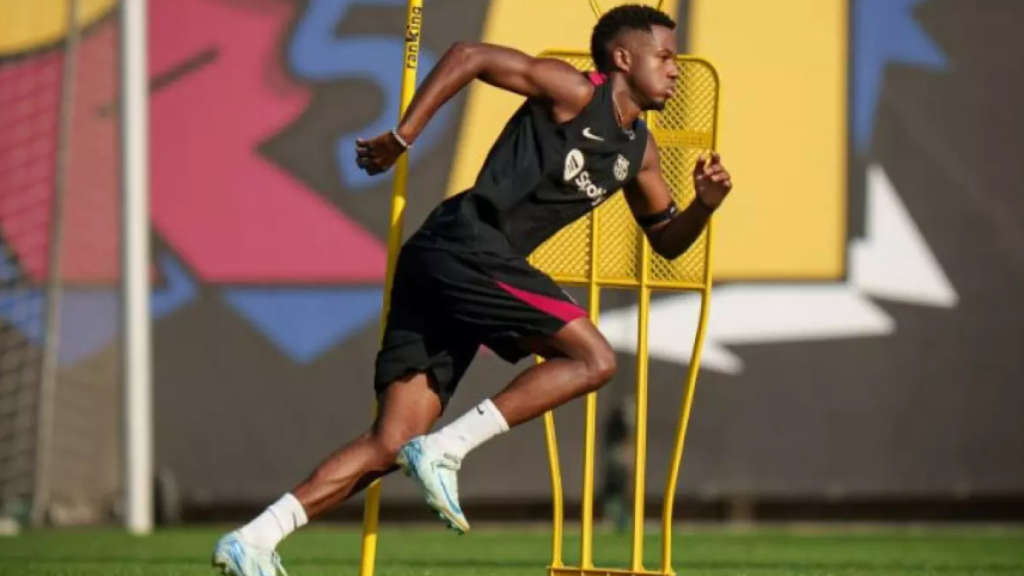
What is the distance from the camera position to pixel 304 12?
16.9 meters

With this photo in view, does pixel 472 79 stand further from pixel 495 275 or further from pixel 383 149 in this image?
pixel 495 275

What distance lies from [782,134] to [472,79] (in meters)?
11.1

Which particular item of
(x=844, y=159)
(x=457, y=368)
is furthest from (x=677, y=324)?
(x=457, y=368)

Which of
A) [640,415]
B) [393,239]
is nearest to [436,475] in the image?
[393,239]

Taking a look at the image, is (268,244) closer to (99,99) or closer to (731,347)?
(99,99)

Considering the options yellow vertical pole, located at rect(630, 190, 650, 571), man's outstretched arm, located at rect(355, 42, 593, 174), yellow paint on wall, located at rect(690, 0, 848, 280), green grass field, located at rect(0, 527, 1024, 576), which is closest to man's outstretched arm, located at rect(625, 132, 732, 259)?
yellow vertical pole, located at rect(630, 190, 650, 571)

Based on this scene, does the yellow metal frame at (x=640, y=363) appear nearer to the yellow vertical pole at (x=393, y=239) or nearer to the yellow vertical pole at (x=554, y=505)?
the yellow vertical pole at (x=554, y=505)

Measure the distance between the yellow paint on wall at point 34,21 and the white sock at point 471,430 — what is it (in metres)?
11.7

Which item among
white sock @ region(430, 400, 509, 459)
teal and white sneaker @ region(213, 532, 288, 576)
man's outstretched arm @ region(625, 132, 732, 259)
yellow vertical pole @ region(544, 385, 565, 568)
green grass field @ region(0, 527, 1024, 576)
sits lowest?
green grass field @ region(0, 527, 1024, 576)

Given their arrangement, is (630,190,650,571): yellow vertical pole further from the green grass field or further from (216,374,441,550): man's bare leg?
the green grass field

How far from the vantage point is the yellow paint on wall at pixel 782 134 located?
650 inches

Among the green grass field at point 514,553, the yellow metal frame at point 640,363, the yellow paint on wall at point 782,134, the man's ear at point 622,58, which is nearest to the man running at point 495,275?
the man's ear at point 622,58

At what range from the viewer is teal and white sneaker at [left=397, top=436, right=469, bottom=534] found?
5.50 m

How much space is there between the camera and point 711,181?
20.0ft
